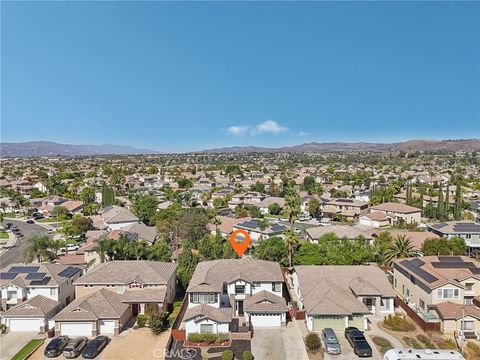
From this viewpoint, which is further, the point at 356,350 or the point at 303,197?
the point at 303,197

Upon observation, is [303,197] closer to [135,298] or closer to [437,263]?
[437,263]

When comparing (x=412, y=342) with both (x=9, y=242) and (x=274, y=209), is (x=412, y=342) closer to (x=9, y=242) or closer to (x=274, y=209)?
(x=274, y=209)

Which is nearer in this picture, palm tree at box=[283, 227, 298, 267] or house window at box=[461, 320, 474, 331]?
house window at box=[461, 320, 474, 331]

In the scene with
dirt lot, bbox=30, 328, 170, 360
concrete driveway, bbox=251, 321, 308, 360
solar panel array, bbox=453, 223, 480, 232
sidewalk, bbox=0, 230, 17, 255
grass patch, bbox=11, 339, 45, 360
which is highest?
solar panel array, bbox=453, 223, 480, 232

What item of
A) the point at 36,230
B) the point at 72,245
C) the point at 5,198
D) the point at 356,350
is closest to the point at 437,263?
the point at 356,350

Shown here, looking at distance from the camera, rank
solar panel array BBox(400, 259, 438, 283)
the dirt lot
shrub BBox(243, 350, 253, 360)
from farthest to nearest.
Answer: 1. solar panel array BBox(400, 259, 438, 283)
2. the dirt lot
3. shrub BBox(243, 350, 253, 360)

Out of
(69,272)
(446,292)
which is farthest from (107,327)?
(446,292)

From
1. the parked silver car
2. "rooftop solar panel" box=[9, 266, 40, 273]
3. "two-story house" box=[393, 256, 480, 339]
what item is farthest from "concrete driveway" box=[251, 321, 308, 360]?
"rooftop solar panel" box=[9, 266, 40, 273]

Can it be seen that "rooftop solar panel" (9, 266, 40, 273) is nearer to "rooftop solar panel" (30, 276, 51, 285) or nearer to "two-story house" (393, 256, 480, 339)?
"rooftop solar panel" (30, 276, 51, 285)
